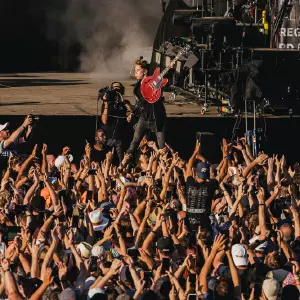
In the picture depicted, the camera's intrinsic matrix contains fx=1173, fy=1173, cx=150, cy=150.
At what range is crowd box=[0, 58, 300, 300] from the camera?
8.99 meters

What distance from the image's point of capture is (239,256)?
973 centimetres

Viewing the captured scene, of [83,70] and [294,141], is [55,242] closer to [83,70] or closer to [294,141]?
[294,141]

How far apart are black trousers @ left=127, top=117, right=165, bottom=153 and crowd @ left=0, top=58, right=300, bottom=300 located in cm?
206

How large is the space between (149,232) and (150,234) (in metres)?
0.23

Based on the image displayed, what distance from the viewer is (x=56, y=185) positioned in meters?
12.9

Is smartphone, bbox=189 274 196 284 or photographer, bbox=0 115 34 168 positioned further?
photographer, bbox=0 115 34 168

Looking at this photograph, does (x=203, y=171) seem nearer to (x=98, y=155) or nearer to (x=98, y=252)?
(x=98, y=252)

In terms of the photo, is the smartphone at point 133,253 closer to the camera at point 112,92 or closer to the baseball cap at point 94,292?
the baseball cap at point 94,292

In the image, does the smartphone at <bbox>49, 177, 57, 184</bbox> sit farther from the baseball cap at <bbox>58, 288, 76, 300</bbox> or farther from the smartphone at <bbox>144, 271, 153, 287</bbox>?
the baseball cap at <bbox>58, 288, 76, 300</bbox>

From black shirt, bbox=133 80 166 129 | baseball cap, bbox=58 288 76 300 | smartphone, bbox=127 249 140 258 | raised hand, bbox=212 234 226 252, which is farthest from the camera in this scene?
black shirt, bbox=133 80 166 129

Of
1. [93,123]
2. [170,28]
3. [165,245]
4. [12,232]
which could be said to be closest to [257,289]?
[165,245]

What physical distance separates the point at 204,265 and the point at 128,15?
27710 millimetres

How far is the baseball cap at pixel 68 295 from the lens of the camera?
8445 mm

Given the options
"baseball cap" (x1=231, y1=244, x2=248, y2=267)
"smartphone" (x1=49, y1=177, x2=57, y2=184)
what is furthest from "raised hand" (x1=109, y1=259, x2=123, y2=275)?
"smartphone" (x1=49, y1=177, x2=57, y2=184)
